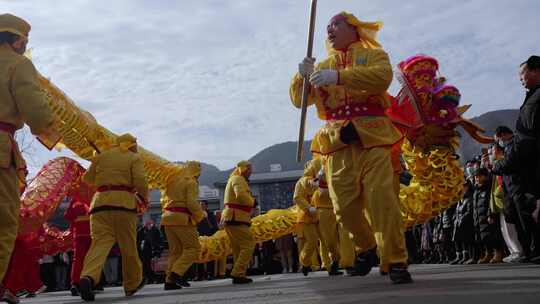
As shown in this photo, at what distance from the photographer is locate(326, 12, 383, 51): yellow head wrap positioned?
5461 mm

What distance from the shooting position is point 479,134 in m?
7.68

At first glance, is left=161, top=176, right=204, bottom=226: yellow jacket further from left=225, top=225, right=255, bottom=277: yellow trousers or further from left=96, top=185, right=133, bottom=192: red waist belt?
left=96, top=185, right=133, bottom=192: red waist belt

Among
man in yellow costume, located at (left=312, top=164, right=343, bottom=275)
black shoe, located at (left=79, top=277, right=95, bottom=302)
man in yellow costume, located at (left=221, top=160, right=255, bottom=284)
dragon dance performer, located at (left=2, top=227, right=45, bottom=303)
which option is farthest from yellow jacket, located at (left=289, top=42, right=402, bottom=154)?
dragon dance performer, located at (left=2, top=227, right=45, bottom=303)

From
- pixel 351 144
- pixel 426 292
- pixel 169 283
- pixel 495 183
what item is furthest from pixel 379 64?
pixel 169 283

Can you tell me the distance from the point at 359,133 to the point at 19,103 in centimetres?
249

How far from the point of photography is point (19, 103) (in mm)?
4559

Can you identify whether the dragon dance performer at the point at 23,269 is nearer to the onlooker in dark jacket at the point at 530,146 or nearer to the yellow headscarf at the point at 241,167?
the yellow headscarf at the point at 241,167

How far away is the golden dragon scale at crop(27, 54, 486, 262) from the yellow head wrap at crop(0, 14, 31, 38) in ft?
2.74

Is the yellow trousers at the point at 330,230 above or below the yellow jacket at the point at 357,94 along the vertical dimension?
below

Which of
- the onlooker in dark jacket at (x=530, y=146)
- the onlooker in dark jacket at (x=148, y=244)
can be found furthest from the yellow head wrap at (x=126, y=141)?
the onlooker in dark jacket at (x=148, y=244)

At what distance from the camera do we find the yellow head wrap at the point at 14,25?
15.6 feet

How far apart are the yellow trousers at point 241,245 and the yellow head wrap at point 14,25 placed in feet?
19.5

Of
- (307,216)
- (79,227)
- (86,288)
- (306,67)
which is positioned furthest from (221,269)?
(306,67)

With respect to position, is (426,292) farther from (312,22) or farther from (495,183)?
(495,183)
